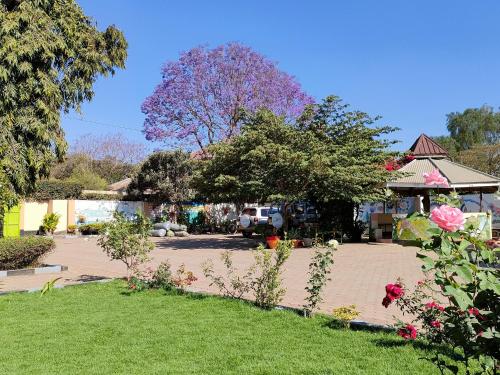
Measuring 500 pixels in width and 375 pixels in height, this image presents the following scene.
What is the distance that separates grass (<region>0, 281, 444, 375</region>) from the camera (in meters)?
4.51

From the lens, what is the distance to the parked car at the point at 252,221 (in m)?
24.3

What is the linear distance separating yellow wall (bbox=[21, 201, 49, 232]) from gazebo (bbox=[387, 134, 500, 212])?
64.0ft

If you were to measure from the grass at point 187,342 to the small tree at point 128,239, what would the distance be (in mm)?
2008

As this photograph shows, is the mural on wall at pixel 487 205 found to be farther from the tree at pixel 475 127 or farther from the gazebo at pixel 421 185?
the tree at pixel 475 127

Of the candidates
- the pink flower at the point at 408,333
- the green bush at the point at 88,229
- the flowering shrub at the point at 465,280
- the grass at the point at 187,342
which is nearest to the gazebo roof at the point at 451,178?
the grass at the point at 187,342

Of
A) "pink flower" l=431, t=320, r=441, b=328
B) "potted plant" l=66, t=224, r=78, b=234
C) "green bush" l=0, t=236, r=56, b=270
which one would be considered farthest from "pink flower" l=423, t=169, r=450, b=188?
"potted plant" l=66, t=224, r=78, b=234

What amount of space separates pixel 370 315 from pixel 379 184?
13708 mm

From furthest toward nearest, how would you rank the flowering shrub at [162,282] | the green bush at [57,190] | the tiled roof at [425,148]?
the green bush at [57,190], the tiled roof at [425,148], the flowering shrub at [162,282]

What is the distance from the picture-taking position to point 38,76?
14211 mm

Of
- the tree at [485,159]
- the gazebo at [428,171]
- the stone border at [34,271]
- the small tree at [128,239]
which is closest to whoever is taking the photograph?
the small tree at [128,239]

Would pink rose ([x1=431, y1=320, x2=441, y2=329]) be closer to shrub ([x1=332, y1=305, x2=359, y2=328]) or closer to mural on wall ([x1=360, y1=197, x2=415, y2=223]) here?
shrub ([x1=332, y1=305, x2=359, y2=328])

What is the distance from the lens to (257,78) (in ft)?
100

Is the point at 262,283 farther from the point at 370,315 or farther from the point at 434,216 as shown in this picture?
the point at 434,216

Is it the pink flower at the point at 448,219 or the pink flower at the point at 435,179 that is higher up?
the pink flower at the point at 435,179
